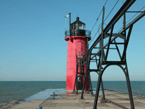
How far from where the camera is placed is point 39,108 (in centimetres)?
1066

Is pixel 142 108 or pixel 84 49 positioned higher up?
pixel 84 49

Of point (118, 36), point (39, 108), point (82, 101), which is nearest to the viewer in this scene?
point (39, 108)

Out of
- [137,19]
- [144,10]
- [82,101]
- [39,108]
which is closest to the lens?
[144,10]

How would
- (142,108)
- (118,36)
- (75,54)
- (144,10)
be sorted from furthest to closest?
(75,54) → (142,108) → (118,36) → (144,10)

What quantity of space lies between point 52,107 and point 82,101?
3917mm

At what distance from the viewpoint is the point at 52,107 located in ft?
50.1

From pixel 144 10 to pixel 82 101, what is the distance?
1203 cm

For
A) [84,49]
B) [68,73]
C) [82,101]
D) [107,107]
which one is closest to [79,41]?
[84,49]

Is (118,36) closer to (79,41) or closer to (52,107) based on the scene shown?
(52,107)

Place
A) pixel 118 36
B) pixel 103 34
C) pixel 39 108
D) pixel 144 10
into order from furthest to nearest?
pixel 103 34, pixel 118 36, pixel 39 108, pixel 144 10

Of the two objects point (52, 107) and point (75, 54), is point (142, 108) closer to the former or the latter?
point (52, 107)

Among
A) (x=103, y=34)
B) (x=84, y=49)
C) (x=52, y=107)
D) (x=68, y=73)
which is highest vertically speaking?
(x=84, y=49)

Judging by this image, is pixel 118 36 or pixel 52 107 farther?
pixel 52 107

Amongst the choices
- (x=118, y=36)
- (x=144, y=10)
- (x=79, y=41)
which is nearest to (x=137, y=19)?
(x=144, y=10)
